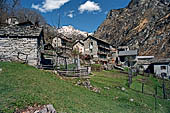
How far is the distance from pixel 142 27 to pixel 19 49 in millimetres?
89297

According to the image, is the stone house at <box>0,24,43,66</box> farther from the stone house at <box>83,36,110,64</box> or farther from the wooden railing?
the stone house at <box>83,36,110,64</box>

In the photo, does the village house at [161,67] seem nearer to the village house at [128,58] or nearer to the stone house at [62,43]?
the village house at [128,58]

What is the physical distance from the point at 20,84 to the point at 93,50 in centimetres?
3877

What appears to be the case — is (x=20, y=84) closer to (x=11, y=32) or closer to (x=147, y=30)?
(x=11, y=32)

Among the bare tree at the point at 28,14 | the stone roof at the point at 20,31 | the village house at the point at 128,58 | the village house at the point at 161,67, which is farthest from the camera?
the village house at the point at 128,58

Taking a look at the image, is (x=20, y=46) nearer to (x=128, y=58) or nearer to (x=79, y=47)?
(x=79, y=47)

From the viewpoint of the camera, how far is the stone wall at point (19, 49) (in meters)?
22.1

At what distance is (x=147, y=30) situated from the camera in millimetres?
90562

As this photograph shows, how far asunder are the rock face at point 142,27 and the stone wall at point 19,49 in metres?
62.7

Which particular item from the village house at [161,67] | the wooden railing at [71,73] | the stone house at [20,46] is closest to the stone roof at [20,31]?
the stone house at [20,46]

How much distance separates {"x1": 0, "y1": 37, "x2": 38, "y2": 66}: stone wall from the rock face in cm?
6269

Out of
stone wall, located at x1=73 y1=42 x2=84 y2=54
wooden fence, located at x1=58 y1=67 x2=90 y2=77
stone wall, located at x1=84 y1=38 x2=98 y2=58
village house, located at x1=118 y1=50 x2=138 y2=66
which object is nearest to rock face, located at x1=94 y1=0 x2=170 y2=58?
village house, located at x1=118 y1=50 x2=138 y2=66

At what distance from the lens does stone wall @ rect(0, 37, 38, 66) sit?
72.6ft

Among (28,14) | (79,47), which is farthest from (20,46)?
(28,14)
